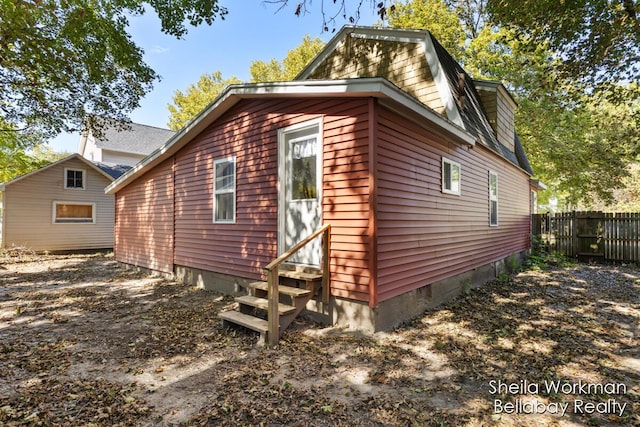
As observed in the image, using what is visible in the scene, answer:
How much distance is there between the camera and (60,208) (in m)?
14.9

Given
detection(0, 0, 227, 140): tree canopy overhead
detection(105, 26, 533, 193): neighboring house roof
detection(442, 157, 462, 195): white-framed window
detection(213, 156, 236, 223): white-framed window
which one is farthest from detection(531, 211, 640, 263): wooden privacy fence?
detection(0, 0, 227, 140): tree canopy overhead

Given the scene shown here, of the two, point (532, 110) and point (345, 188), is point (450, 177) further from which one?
point (532, 110)

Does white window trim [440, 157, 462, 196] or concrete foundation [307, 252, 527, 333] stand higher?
white window trim [440, 157, 462, 196]

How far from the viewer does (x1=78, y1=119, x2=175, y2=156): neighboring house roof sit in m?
23.5

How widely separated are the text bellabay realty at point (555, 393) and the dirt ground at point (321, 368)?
16 millimetres

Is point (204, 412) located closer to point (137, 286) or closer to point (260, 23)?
point (137, 286)

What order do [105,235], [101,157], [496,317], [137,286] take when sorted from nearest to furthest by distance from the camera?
[496,317]
[137,286]
[105,235]
[101,157]

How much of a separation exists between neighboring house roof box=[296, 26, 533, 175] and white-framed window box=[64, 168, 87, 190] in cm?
1296

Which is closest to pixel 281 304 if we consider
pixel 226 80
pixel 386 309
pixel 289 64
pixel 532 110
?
pixel 386 309

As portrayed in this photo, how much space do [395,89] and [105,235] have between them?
16778 millimetres

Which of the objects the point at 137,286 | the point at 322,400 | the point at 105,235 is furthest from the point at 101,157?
the point at 322,400

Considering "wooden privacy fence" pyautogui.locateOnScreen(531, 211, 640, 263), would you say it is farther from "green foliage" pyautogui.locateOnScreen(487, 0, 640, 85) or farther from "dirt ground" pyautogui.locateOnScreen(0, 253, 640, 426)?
"dirt ground" pyautogui.locateOnScreen(0, 253, 640, 426)

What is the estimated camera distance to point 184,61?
40.9 feet

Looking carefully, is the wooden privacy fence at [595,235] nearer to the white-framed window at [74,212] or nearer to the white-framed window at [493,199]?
the white-framed window at [493,199]
